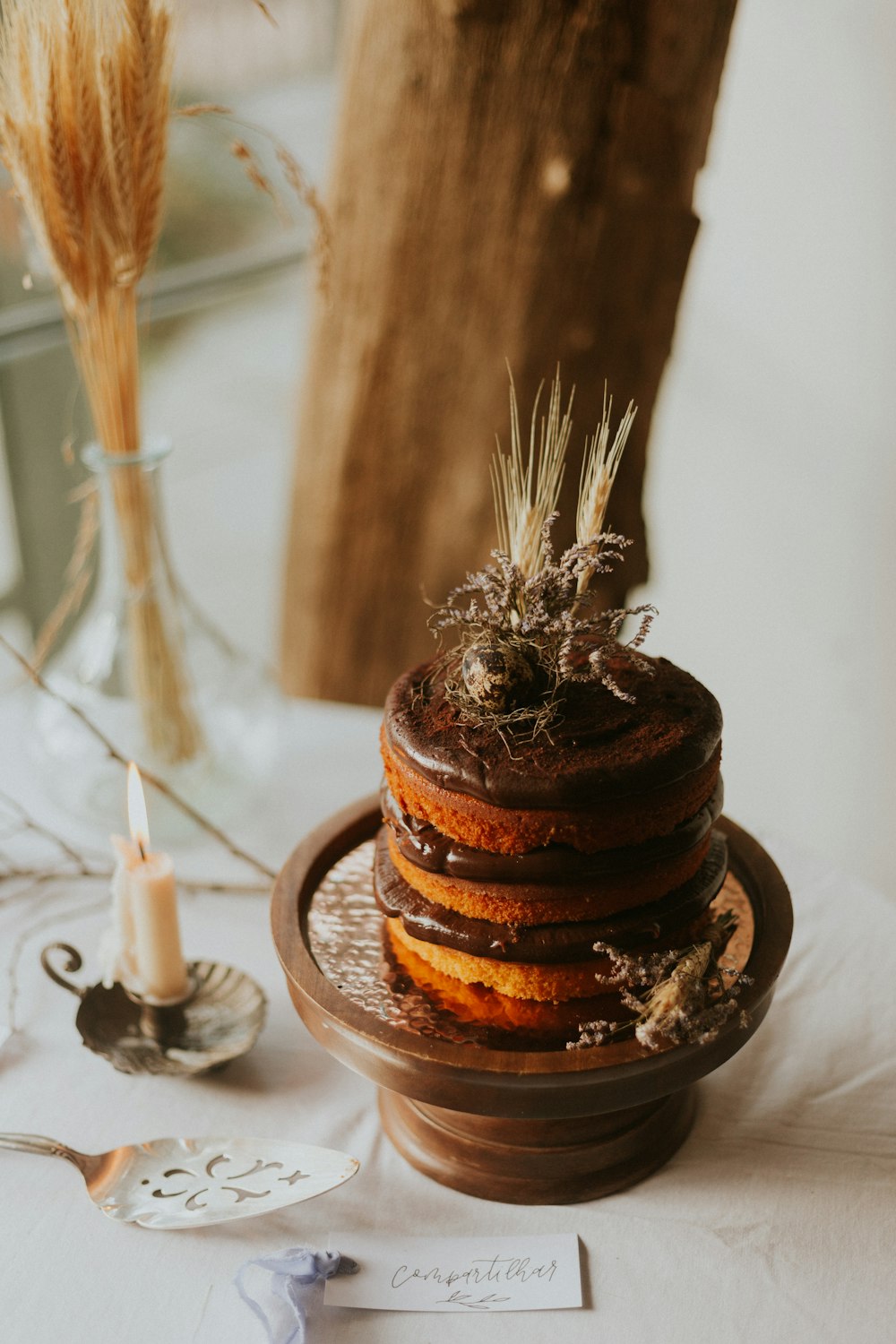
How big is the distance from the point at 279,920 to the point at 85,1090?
25 centimetres

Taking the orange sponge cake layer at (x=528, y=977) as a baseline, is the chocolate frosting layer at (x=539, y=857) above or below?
above

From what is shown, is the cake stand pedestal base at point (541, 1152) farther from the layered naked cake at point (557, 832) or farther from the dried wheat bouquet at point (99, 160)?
the dried wheat bouquet at point (99, 160)

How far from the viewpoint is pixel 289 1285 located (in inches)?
33.6

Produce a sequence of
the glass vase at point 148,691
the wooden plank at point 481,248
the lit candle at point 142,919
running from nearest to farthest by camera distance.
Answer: the lit candle at point 142,919
the glass vase at point 148,691
the wooden plank at point 481,248

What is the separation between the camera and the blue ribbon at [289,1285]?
837 millimetres

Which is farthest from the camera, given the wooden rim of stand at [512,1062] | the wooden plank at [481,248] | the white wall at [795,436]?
the white wall at [795,436]

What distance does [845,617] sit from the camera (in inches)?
88.5

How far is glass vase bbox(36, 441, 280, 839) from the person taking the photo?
1.35m

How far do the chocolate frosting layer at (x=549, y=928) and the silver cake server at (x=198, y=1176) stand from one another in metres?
0.19

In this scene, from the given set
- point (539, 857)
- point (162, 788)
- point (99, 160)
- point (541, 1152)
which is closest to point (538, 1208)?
point (541, 1152)

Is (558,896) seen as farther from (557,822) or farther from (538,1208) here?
(538,1208)

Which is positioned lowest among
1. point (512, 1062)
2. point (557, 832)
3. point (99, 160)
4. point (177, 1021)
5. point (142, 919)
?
point (177, 1021)

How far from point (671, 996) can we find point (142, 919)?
18.3 inches

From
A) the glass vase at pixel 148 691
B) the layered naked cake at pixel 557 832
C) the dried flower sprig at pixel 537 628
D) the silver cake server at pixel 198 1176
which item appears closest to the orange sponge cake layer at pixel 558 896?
the layered naked cake at pixel 557 832
